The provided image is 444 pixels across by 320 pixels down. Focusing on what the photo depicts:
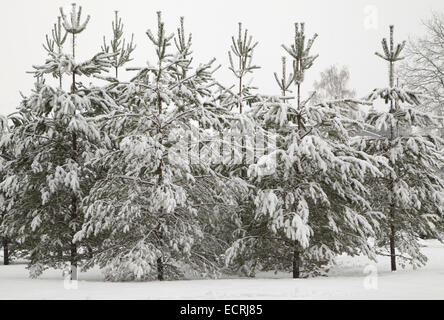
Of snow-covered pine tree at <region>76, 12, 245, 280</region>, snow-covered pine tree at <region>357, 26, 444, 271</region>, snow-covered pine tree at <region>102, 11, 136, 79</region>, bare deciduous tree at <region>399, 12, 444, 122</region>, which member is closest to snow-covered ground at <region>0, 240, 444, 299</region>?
snow-covered pine tree at <region>76, 12, 245, 280</region>

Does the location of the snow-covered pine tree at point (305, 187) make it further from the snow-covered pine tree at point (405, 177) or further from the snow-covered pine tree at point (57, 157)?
the snow-covered pine tree at point (57, 157)

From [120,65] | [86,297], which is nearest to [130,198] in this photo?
[86,297]

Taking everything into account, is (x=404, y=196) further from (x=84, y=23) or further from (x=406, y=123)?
(x=84, y=23)

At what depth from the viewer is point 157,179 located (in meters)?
12.9

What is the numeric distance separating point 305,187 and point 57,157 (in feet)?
21.9

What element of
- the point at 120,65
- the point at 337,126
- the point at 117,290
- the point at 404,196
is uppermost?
the point at 120,65

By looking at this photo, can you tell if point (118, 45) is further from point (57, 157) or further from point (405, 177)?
point (405, 177)

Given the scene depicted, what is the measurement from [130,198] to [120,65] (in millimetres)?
6335

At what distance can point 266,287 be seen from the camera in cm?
1002

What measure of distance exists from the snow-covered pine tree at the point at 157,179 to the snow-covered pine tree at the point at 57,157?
0.69m

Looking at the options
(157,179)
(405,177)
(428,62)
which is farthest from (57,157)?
(428,62)

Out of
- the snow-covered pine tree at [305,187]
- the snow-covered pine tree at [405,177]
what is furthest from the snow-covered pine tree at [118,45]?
the snow-covered pine tree at [405,177]

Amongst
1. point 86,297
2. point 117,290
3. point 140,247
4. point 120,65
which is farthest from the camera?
point 120,65

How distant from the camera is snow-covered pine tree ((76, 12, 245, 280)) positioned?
475 inches
